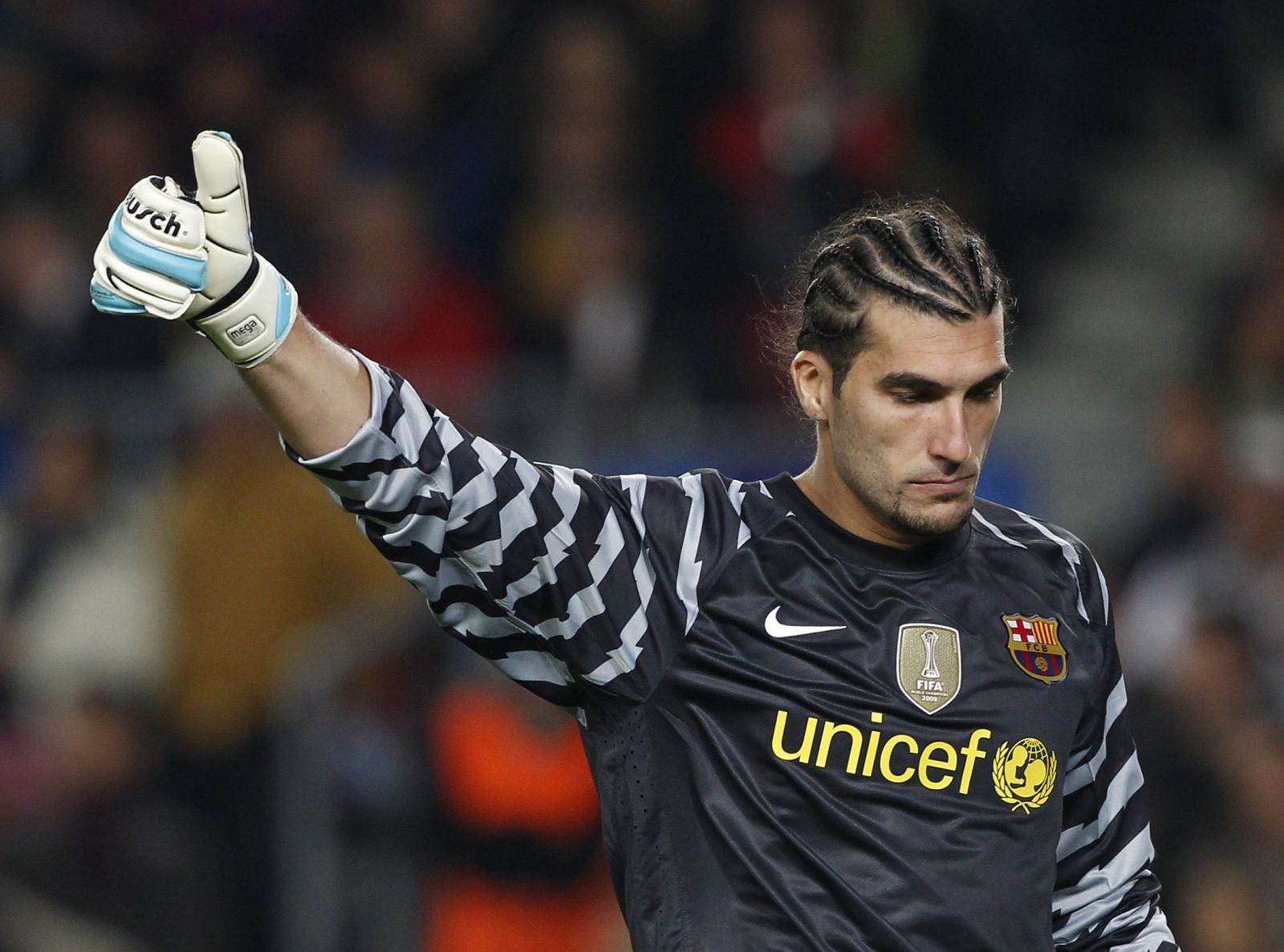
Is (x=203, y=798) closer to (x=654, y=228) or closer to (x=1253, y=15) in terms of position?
(x=654, y=228)

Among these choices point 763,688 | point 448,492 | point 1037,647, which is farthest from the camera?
point 1037,647

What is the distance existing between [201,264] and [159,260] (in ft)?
0.19

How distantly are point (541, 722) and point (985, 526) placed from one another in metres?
3.66

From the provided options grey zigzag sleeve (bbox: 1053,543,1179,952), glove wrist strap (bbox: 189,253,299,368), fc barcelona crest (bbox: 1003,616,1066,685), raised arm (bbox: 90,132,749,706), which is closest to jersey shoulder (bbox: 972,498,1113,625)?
grey zigzag sleeve (bbox: 1053,543,1179,952)

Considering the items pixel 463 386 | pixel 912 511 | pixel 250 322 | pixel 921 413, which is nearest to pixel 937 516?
pixel 912 511

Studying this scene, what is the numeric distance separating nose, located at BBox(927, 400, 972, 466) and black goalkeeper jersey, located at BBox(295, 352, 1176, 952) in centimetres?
22

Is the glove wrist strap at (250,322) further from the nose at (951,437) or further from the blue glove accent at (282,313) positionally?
the nose at (951,437)

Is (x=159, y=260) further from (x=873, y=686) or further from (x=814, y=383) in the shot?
(x=873, y=686)

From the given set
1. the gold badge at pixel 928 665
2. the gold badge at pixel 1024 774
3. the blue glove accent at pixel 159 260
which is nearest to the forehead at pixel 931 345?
the gold badge at pixel 928 665

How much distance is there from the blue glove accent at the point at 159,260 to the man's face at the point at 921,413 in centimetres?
108

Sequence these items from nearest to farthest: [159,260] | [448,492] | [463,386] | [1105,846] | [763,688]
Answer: [159,260] → [448,492] → [763,688] → [1105,846] → [463,386]

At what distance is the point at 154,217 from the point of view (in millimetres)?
2699

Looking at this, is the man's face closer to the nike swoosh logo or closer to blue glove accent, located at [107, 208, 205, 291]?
the nike swoosh logo

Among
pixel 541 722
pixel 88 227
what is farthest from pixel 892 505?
pixel 88 227
